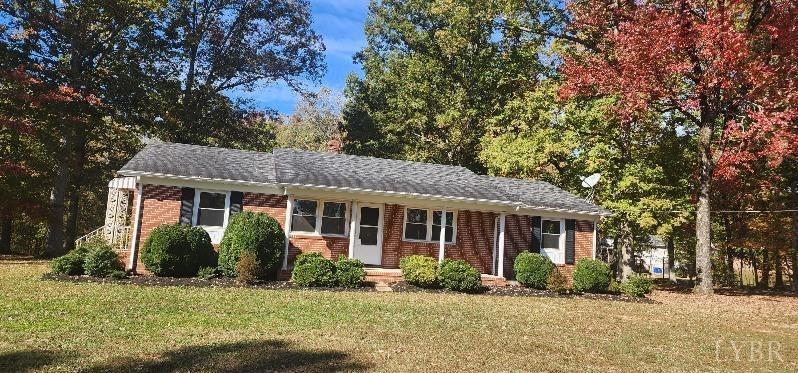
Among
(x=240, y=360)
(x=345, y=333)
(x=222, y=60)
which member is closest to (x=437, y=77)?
(x=222, y=60)

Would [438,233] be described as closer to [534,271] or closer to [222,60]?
[534,271]

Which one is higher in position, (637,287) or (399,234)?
(399,234)

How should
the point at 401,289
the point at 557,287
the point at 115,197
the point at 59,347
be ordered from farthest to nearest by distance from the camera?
the point at 115,197
the point at 557,287
the point at 401,289
the point at 59,347

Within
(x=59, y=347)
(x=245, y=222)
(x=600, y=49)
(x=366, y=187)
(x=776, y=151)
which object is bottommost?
(x=59, y=347)

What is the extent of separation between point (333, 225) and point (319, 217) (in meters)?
0.62

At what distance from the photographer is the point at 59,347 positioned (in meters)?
7.53

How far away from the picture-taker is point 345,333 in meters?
9.51

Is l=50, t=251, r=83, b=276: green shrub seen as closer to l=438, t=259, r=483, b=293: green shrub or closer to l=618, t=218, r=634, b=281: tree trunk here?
l=438, t=259, r=483, b=293: green shrub

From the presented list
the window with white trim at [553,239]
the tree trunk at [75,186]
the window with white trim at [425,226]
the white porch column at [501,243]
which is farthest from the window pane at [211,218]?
the tree trunk at [75,186]

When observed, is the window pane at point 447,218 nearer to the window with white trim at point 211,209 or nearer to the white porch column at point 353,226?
the white porch column at point 353,226

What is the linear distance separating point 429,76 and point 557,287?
19.0m

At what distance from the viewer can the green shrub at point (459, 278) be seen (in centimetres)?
1708

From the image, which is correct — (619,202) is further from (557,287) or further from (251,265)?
(251,265)

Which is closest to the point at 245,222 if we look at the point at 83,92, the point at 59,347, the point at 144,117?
the point at 59,347
